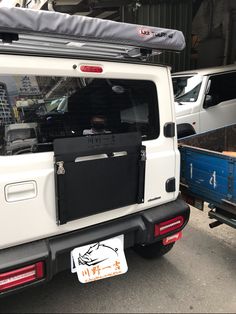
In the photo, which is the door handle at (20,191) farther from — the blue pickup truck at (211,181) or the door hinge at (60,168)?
the blue pickup truck at (211,181)

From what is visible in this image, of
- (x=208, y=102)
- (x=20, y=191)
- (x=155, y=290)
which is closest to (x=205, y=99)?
(x=208, y=102)

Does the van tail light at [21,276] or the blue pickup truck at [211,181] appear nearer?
the van tail light at [21,276]

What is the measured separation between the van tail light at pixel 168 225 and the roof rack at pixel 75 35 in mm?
1369

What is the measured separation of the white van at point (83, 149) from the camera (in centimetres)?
195

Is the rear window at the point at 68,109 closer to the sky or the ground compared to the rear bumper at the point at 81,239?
closer to the sky

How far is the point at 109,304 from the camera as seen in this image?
257 centimetres

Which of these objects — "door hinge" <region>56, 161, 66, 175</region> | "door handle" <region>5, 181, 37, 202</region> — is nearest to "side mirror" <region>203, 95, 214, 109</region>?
"door hinge" <region>56, 161, 66, 175</region>

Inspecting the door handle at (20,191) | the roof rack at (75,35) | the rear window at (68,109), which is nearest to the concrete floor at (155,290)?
the door handle at (20,191)

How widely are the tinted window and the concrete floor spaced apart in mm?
3664

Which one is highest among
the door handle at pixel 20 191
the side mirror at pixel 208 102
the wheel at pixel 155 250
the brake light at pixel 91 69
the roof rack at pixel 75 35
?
the roof rack at pixel 75 35

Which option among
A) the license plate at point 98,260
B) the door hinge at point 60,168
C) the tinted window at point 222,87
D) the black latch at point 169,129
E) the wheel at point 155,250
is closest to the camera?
the door hinge at point 60,168

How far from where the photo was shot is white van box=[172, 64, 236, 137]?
586 centimetres

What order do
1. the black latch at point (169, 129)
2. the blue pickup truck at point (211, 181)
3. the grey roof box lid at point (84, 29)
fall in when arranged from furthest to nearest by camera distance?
the blue pickup truck at point (211, 181) < the black latch at point (169, 129) < the grey roof box lid at point (84, 29)

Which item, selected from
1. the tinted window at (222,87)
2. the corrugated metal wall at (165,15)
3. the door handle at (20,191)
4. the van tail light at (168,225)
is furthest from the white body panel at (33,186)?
the corrugated metal wall at (165,15)
